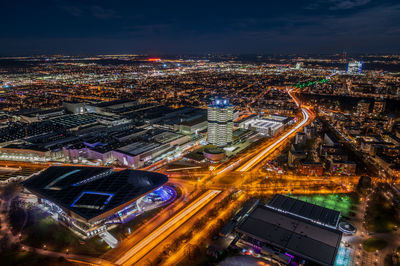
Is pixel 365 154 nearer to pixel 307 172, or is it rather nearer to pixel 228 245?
pixel 307 172

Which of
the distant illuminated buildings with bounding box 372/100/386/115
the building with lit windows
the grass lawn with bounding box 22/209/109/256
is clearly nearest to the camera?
the grass lawn with bounding box 22/209/109/256

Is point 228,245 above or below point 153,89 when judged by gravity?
below

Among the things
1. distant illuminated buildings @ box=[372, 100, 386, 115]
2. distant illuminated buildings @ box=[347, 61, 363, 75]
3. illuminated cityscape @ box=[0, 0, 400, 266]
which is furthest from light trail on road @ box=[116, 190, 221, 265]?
distant illuminated buildings @ box=[347, 61, 363, 75]

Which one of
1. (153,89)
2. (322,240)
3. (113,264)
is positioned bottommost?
(113,264)

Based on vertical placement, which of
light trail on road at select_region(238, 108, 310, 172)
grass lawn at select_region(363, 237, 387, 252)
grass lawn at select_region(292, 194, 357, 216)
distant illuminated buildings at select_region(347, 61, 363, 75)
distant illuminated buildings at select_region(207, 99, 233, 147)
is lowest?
grass lawn at select_region(363, 237, 387, 252)

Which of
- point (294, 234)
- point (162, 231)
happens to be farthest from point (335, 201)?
point (162, 231)

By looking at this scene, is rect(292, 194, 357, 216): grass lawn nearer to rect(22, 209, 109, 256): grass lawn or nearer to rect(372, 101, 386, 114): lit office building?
rect(22, 209, 109, 256): grass lawn

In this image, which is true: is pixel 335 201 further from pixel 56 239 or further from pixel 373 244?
pixel 56 239

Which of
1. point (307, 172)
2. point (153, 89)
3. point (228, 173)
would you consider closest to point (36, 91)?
point (153, 89)
